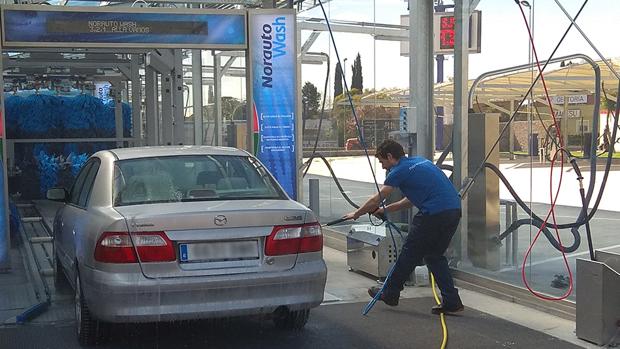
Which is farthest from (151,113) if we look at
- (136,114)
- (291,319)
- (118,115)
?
(291,319)

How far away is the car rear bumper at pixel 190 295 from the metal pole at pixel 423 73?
3.37 meters

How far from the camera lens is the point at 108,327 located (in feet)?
17.2

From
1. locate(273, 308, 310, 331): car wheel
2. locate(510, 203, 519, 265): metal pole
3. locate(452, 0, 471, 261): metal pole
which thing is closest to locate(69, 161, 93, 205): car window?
locate(273, 308, 310, 331): car wheel

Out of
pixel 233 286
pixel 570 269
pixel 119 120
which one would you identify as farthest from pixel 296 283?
pixel 119 120

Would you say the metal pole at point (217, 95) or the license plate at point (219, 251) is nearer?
the license plate at point (219, 251)

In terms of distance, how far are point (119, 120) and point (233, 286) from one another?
39.8 feet

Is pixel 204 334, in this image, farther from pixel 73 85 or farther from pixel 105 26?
pixel 73 85

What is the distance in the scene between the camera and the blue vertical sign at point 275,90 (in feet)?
28.8

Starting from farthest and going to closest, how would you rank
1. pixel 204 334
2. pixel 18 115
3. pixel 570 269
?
pixel 18 115 → pixel 570 269 → pixel 204 334

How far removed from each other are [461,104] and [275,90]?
2579mm

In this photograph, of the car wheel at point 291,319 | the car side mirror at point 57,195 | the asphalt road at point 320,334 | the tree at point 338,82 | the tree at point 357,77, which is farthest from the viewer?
the tree at point 338,82

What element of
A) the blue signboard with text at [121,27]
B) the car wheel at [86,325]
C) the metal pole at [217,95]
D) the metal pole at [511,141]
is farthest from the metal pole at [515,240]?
the metal pole at [217,95]

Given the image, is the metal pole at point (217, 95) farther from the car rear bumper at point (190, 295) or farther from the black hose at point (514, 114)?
the car rear bumper at point (190, 295)

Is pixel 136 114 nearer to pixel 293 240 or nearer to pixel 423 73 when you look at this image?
pixel 423 73
